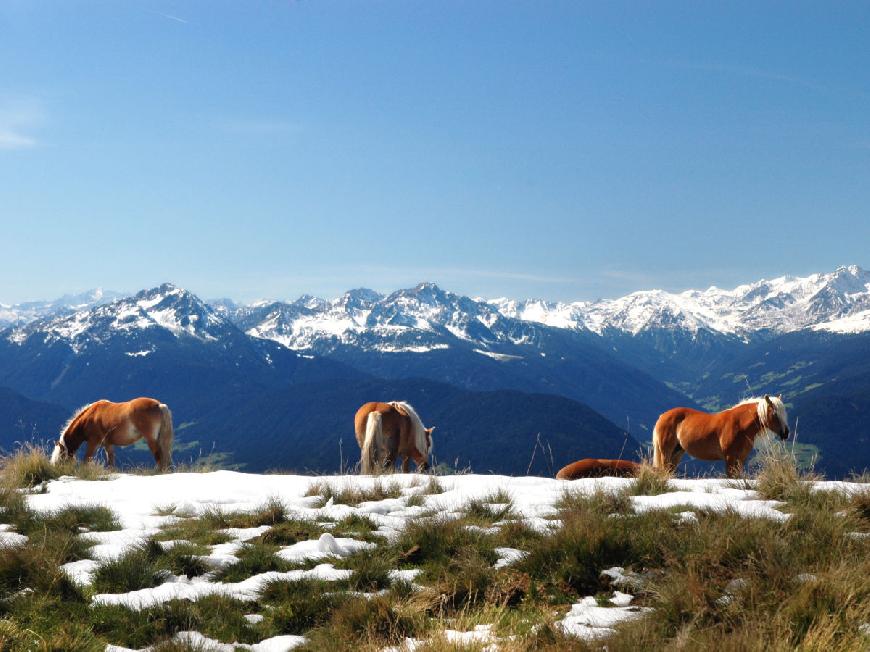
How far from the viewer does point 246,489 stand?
11.6 meters

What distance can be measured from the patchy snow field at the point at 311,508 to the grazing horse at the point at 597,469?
2.71 metres

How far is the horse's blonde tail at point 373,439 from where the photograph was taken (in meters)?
17.3

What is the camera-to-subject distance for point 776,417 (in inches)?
514

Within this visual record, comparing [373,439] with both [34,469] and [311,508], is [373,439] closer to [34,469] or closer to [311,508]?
[311,508]

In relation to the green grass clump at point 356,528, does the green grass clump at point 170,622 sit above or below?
below

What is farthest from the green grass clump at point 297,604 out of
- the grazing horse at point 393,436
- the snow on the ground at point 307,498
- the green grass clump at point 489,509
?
the grazing horse at point 393,436

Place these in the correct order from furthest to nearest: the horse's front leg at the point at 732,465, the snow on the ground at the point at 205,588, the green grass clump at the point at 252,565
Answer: the horse's front leg at the point at 732,465, the green grass clump at the point at 252,565, the snow on the ground at the point at 205,588

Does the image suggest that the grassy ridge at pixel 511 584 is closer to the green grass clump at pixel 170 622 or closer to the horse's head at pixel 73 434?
the green grass clump at pixel 170 622

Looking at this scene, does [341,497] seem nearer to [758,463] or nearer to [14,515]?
[14,515]

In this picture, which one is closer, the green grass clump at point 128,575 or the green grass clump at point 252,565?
the green grass clump at point 128,575

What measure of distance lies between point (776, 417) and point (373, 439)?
32.2 feet

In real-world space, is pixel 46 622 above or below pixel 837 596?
below

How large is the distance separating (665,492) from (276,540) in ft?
18.9

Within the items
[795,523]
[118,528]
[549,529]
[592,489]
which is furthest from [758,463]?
[118,528]
